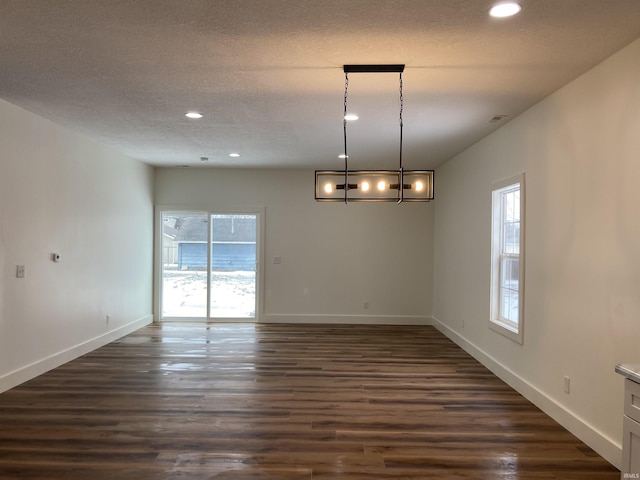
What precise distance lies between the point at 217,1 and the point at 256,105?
175 centimetres

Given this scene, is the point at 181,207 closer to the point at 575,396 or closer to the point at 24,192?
the point at 24,192

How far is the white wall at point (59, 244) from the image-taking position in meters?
4.09

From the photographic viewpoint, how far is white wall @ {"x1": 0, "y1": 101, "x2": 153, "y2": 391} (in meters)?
4.09

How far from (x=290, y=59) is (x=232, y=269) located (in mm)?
5291

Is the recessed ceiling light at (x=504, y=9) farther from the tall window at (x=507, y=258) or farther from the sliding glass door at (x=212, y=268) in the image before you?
the sliding glass door at (x=212, y=268)

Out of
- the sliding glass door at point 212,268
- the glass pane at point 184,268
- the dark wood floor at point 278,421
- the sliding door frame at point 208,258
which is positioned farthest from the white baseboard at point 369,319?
the dark wood floor at point 278,421

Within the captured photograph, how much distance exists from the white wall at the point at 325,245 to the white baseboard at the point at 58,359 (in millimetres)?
2455

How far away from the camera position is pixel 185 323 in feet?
24.5

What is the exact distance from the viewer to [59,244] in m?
4.81

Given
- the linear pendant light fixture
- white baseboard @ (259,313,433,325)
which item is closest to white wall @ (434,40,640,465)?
the linear pendant light fixture

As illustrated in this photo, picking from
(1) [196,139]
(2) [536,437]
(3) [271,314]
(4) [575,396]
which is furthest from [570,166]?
(3) [271,314]

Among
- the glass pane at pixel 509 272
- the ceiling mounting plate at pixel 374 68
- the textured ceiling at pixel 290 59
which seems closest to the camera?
the textured ceiling at pixel 290 59

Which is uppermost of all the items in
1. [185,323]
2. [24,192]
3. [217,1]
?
[217,1]

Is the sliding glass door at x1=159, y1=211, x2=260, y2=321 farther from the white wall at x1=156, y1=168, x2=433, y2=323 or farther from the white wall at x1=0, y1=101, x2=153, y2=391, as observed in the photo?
the white wall at x1=0, y1=101, x2=153, y2=391
